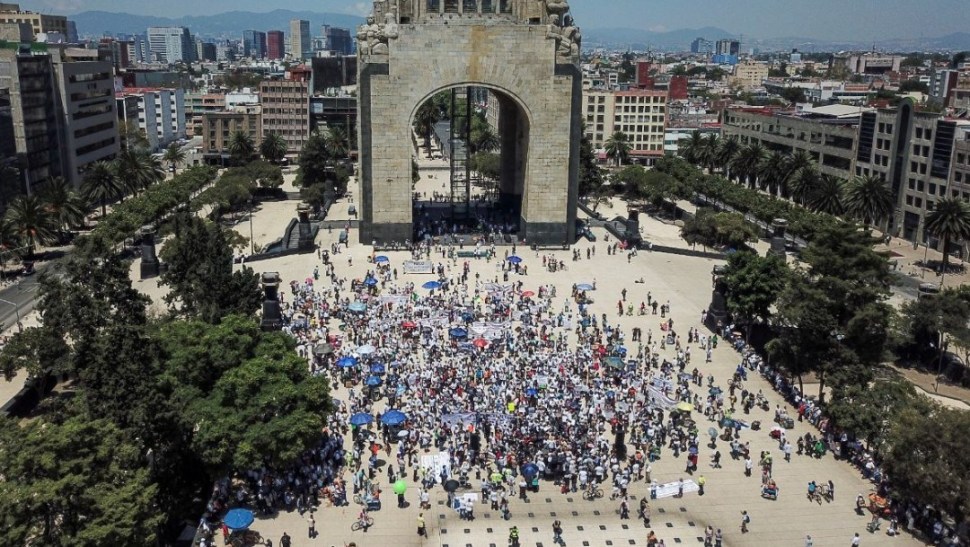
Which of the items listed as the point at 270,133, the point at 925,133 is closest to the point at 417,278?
the point at 925,133

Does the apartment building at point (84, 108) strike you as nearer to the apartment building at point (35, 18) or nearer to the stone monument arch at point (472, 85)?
the apartment building at point (35, 18)

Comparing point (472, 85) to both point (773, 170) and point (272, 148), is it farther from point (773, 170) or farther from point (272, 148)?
point (272, 148)

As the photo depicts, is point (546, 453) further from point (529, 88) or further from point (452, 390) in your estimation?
point (529, 88)

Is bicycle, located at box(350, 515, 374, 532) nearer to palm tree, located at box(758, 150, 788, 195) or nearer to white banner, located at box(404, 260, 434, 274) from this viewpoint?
white banner, located at box(404, 260, 434, 274)

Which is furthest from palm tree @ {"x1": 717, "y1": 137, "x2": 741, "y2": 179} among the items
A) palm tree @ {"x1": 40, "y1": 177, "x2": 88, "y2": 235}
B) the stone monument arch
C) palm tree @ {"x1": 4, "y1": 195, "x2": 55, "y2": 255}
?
palm tree @ {"x1": 4, "y1": 195, "x2": 55, "y2": 255}

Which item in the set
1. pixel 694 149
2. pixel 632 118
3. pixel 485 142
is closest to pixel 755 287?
pixel 694 149

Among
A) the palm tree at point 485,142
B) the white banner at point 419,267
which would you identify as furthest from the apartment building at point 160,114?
the white banner at point 419,267
